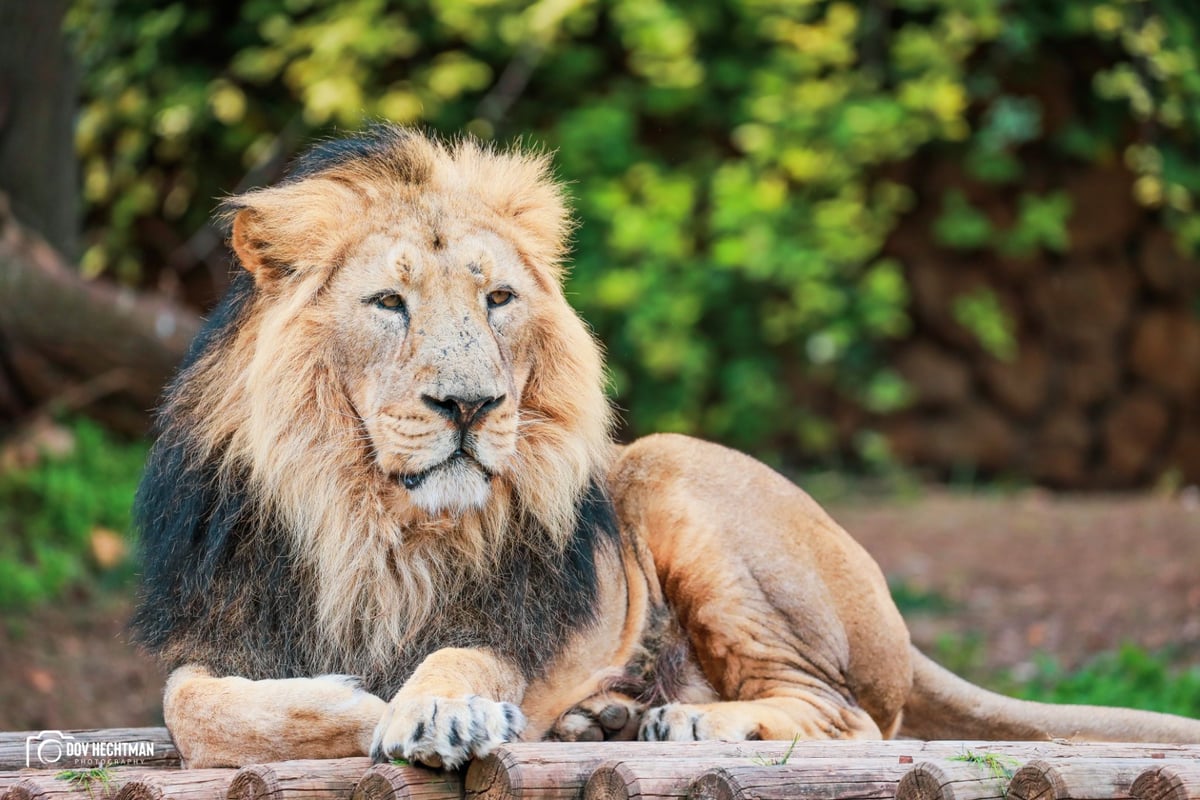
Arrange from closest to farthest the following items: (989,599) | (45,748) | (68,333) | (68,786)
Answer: (68,786) → (45,748) → (68,333) → (989,599)

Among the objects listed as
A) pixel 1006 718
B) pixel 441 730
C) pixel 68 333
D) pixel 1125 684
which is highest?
pixel 441 730

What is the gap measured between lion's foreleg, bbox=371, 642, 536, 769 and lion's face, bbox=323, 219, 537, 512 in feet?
1.23

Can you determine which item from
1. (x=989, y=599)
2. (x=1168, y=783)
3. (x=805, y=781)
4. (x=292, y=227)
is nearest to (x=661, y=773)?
(x=805, y=781)

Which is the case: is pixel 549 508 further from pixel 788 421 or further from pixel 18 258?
pixel 788 421

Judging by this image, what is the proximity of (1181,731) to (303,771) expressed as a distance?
1991 millimetres

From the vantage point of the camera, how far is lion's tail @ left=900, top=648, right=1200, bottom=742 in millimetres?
3402

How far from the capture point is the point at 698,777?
2.47 m

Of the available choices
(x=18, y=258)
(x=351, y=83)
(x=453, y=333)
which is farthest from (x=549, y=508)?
(x=351, y=83)

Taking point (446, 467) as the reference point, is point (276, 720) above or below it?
below

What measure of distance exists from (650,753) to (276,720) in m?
0.71

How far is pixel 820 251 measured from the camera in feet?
29.7

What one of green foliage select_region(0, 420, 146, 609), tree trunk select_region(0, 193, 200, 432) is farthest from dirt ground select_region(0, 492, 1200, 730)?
tree trunk select_region(0, 193, 200, 432)

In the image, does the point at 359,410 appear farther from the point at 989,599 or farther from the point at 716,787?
the point at 989,599

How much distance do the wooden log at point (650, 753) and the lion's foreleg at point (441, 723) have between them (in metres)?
0.04
